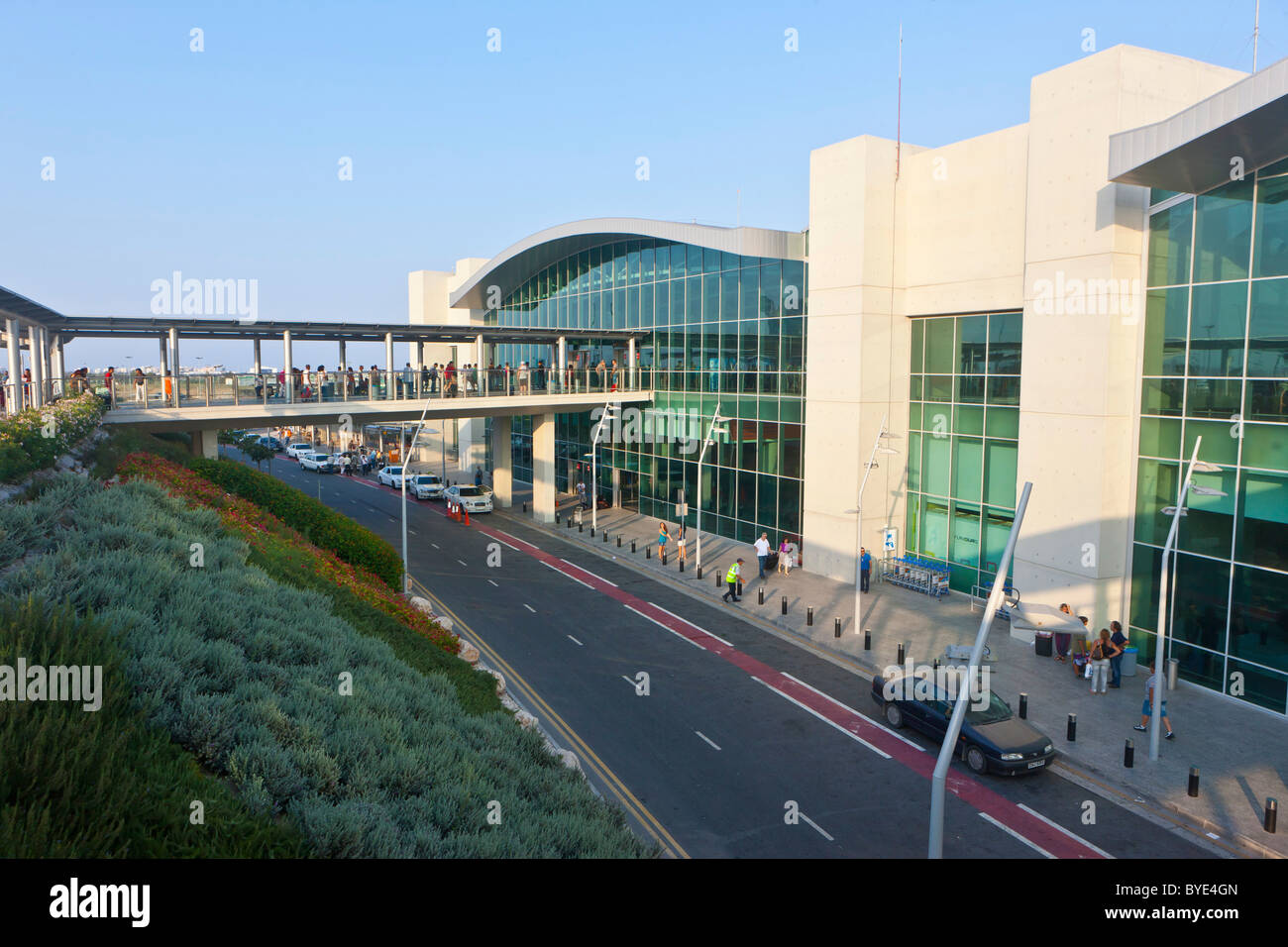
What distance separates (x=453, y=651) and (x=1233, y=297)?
711 inches

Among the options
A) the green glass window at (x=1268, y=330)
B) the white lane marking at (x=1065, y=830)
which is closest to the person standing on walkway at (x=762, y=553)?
the green glass window at (x=1268, y=330)

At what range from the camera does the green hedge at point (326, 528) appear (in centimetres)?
2014

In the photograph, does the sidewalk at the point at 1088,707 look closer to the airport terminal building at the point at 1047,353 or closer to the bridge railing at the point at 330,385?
the airport terminal building at the point at 1047,353

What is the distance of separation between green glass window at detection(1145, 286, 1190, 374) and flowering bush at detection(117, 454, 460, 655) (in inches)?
684

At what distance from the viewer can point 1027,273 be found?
22125 millimetres

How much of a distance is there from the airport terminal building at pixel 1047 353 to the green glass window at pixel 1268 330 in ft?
0.14

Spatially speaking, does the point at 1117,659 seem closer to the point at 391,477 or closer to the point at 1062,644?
the point at 1062,644

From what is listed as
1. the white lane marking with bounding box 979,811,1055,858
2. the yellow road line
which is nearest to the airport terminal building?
the white lane marking with bounding box 979,811,1055,858

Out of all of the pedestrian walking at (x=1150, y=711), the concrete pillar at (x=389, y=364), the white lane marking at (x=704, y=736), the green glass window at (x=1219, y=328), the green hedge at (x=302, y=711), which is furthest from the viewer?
the concrete pillar at (x=389, y=364)

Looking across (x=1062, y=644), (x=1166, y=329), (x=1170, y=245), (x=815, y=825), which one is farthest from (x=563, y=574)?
(x=1170, y=245)

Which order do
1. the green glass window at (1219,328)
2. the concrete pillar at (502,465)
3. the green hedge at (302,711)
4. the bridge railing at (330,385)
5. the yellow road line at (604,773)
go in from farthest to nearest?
the concrete pillar at (502,465) < the bridge railing at (330,385) < the green glass window at (1219,328) < the yellow road line at (604,773) < the green hedge at (302,711)

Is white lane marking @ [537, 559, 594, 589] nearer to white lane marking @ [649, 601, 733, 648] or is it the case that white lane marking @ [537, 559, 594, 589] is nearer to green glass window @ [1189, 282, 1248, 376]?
white lane marking @ [649, 601, 733, 648]

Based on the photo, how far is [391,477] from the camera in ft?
177

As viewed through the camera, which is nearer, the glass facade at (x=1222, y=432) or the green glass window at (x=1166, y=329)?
the glass facade at (x=1222, y=432)
